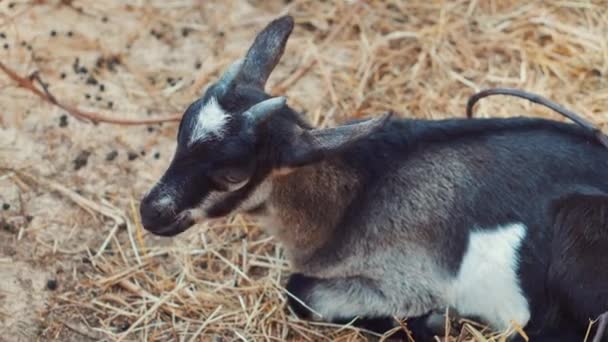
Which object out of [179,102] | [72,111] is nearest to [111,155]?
[72,111]

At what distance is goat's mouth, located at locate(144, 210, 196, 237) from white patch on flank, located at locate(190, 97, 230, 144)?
394 millimetres

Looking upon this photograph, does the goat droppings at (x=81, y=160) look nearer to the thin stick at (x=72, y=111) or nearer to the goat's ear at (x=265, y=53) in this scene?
the thin stick at (x=72, y=111)

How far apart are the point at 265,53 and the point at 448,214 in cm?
124

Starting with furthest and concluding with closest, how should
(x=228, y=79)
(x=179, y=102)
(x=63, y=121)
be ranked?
(x=179, y=102)
(x=63, y=121)
(x=228, y=79)

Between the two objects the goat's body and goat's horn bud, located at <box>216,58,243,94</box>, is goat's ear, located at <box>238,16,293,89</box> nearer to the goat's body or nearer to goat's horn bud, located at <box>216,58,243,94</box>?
goat's horn bud, located at <box>216,58,243,94</box>

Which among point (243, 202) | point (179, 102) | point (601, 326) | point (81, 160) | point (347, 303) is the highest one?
point (601, 326)

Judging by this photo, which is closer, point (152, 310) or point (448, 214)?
point (448, 214)

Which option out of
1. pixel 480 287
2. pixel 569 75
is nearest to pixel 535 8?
pixel 569 75

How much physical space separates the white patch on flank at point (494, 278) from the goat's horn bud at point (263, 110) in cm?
123

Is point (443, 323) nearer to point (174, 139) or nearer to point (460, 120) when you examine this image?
point (460, 120)

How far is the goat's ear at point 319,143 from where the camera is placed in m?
4.17

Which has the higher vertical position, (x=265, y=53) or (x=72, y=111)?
(x=265, y=53)

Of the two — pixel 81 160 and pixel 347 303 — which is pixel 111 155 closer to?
pixel 81 160

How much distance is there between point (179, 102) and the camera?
21.2 feet
